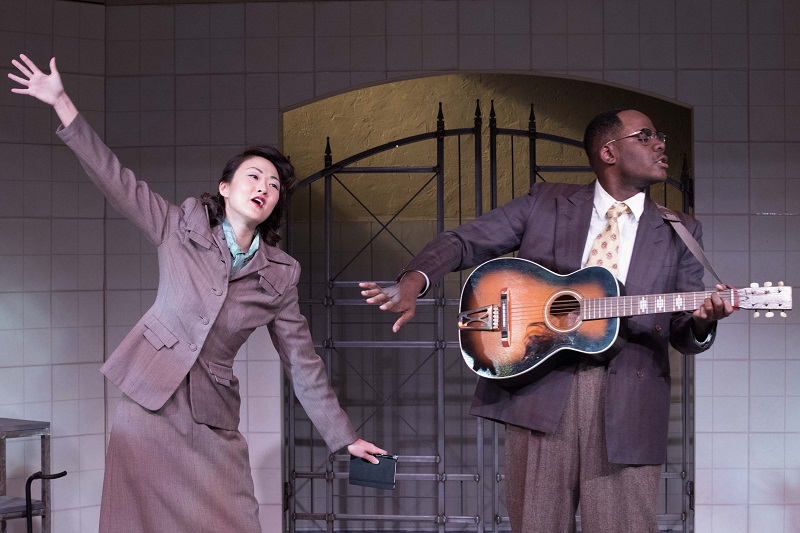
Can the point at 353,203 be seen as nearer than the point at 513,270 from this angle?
No

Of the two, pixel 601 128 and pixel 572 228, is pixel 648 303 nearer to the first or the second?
pixel 572 228

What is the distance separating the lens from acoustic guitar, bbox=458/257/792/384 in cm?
262

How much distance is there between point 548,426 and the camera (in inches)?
105

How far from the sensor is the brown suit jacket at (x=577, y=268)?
8.70ft

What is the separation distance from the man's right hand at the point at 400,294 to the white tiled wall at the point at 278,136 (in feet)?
8.75

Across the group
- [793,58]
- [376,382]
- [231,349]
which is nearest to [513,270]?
[231,349]

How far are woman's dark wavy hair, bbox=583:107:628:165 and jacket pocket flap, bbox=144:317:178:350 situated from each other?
4.35ft

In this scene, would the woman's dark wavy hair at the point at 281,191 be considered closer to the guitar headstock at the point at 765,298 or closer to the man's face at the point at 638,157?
the man's face at the point at 638,157

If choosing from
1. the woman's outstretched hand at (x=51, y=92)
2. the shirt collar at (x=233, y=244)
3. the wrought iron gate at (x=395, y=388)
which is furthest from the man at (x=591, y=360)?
the wrought iron gate at (x=395, y=388)

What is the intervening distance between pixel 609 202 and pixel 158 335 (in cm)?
135

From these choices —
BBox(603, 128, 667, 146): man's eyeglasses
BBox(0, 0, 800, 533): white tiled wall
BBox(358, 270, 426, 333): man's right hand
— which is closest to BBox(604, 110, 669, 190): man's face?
BBox(603, 128, 667, 146): man's eyeglasses

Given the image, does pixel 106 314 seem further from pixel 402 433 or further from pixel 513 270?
pixel 513 270

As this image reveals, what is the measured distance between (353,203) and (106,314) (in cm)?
263

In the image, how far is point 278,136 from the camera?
5199mm
